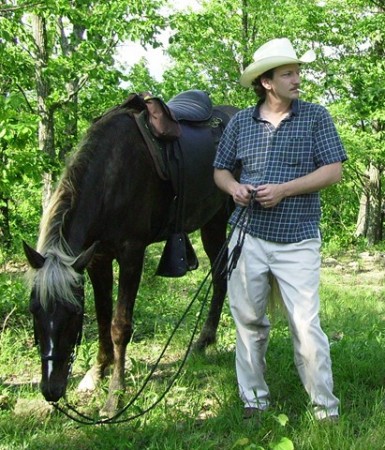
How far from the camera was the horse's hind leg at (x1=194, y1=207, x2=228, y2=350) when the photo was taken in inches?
205

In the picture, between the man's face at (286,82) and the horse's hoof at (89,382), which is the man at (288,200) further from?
the horse's hoof at (89,382)

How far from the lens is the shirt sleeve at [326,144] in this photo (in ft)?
10.3

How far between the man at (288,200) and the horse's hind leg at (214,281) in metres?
1.52

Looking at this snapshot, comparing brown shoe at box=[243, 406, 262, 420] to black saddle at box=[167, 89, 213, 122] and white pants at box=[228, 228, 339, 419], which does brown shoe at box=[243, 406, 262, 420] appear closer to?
white pants at box=[228, 228, 339, 419]

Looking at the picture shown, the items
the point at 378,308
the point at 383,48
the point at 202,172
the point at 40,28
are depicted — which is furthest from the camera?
the point at 383,48

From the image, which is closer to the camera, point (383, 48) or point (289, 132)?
point (289, 132)

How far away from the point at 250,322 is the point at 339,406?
76cm

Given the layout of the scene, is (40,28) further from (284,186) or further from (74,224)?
(284,186)

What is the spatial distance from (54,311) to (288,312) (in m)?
1.33

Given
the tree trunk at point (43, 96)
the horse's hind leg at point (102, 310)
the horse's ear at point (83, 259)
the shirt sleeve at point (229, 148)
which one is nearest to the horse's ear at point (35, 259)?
the horse's ear at point (83, 259)

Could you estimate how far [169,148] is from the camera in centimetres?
435

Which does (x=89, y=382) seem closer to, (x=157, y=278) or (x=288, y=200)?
(x=288, y=200)

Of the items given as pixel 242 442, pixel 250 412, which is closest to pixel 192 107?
pixel 250 412

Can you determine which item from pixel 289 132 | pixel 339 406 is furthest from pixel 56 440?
pixel 289 132
